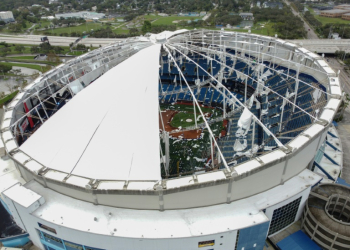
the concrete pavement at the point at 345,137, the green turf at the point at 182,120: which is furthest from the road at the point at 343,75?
the green turf at the point at 182,120

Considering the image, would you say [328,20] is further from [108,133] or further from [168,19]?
[108,133]

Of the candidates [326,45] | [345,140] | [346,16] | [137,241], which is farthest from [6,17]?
[346,16]

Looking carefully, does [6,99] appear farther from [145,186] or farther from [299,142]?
[299,142]

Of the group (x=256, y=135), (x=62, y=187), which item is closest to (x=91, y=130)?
(x=62, y=187)

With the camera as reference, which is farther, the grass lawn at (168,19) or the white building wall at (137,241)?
the grass lawn at (168,19)

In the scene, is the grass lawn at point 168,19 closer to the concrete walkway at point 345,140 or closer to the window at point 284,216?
the concrete walkway at point 345,140

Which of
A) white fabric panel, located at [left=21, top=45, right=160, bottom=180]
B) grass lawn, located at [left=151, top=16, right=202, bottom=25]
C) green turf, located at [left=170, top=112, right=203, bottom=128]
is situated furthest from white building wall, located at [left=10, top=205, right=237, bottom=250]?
grass lawn, located at [left=151, top=16, right=202, bottom=25]

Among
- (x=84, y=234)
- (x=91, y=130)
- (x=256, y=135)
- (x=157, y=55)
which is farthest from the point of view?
(x=256, y=135)
